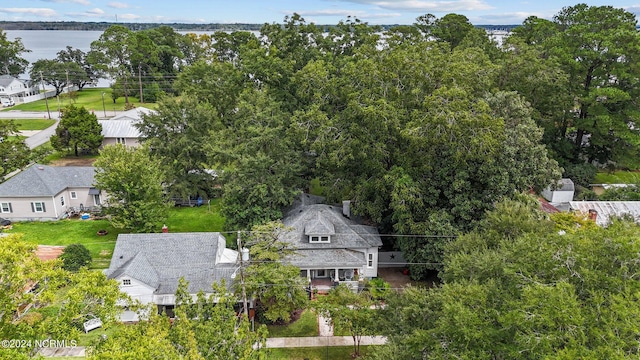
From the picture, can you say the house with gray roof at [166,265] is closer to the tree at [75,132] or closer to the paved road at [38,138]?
the tree at [75,132]

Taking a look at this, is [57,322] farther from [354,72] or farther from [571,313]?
[354,72]

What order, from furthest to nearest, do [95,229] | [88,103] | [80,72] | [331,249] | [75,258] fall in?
[80,72] → [88,103] → [95,229] → [331,249] → [75,258]

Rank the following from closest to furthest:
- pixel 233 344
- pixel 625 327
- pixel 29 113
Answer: pixel 625 327 → pixel 233 344 → pixel 29 113

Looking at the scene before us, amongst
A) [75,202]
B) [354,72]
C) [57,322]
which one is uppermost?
[354,72]

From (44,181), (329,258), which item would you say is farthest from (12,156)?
(329,258)

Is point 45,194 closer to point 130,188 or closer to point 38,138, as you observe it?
point 130,188

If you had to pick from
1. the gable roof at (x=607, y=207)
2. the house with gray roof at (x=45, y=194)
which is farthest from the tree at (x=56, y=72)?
the gable roof at (x=607, y=207)

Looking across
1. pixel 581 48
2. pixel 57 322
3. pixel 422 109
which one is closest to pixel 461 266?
pixel 422 109
